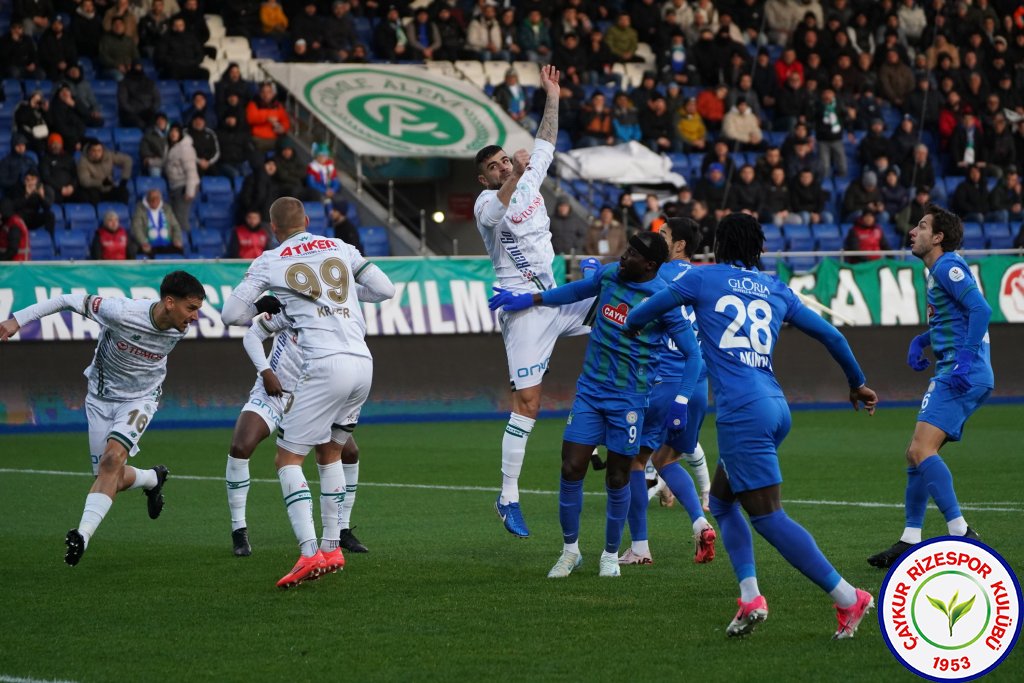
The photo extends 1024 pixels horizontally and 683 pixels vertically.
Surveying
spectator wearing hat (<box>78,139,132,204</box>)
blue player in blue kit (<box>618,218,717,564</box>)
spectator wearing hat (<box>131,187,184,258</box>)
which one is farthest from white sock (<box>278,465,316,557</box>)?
spectator wearing hat (<box>78,139,132,204</box>)

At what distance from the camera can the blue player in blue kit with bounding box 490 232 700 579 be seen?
342 inches

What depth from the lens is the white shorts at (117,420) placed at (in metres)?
9.78

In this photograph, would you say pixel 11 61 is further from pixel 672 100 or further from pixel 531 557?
pixel 531 557

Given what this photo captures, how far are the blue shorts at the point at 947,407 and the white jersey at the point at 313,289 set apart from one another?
11.0 ft

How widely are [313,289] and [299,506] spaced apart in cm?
122

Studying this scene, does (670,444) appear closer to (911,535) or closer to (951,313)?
(911,535)

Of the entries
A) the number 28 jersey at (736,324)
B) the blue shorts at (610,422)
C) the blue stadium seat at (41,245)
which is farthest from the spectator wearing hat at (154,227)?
the number 28 jersey at (736,324)

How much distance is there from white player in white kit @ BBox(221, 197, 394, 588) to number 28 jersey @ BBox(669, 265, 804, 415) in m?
2.47

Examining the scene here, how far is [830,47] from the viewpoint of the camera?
99.0 ft

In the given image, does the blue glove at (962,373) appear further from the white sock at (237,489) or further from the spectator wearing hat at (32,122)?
the spectator wearing hat at (32,122)

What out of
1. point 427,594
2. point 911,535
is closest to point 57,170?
point 427,594

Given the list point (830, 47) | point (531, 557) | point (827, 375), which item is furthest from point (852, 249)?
point (531, 557)

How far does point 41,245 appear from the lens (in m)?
21.2

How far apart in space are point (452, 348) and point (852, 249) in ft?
25.5
